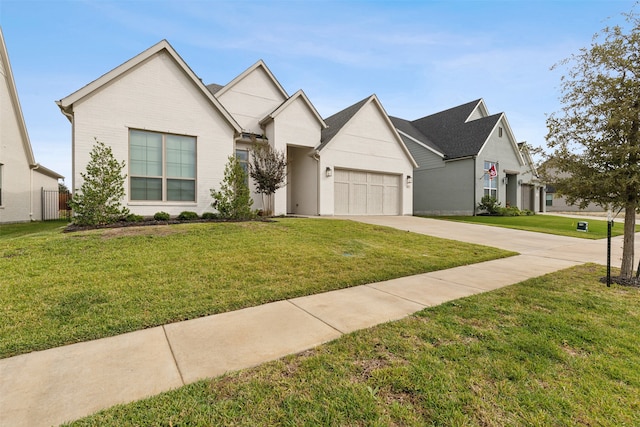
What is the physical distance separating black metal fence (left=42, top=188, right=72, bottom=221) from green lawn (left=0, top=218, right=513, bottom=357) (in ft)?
44.8

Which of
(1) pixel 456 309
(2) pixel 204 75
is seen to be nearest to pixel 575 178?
(1) pixel 456 309

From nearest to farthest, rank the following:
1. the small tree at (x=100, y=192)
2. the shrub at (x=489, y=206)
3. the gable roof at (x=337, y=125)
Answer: the small tree at (x=100, y=192) → the gable roof at (x=337, y=125) → the shrub at (x=489, y=206)

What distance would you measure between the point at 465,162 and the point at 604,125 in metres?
16.2

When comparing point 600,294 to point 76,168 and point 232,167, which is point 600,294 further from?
point 76,168

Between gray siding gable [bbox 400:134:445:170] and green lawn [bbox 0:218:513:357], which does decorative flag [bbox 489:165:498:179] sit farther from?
green lawn [bbox 0:218:513:357]

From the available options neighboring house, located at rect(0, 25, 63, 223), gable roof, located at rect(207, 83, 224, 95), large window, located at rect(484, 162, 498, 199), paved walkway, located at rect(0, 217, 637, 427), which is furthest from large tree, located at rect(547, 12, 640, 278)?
neighboring house, located at rect(0, 25, 63, 223)

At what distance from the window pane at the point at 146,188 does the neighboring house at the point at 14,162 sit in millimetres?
8054

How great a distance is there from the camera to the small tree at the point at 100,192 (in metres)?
8.47

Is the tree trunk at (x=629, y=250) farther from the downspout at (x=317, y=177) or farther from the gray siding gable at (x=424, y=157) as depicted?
the gray siding gable at (x=424, y=157)

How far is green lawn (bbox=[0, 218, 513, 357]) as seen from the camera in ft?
10.6

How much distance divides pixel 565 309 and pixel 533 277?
179cm

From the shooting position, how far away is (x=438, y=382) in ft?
7.09

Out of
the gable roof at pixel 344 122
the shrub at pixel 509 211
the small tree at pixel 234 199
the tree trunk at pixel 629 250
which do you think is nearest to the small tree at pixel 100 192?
the small tree at pixel 234 199

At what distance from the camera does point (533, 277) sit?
5.34m
